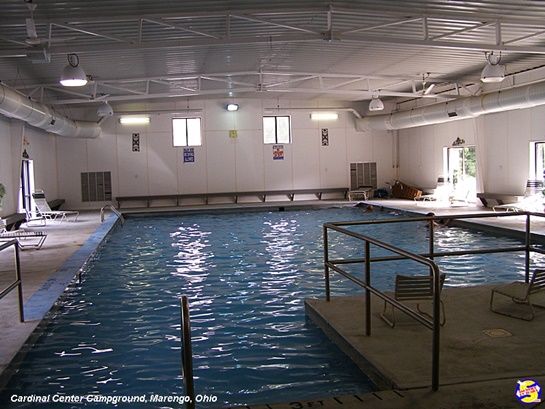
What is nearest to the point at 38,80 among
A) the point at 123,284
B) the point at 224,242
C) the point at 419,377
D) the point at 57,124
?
the point at 57,124

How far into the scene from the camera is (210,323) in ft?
19.8

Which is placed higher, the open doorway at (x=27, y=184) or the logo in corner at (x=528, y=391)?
the open doorway at (x=27, y=184)

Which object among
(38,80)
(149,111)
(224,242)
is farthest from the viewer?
(149,111)

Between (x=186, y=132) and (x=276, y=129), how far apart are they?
11.8 ft

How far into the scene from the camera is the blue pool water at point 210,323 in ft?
A: 14.2

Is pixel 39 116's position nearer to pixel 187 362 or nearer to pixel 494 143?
pixel 187 362

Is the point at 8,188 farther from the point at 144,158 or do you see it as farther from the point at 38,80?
the point at 144,158

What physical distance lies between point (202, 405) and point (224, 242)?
816 cm

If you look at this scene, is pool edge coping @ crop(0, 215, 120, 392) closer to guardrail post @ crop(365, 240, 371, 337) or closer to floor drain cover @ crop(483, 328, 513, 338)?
guardrail post @ crop(365, 240, 371, 337)

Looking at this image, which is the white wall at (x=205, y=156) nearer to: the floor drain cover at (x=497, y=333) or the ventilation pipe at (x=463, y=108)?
the ventilation pipe at (x=463, y=108)

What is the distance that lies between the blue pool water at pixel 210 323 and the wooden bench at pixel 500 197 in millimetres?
3499

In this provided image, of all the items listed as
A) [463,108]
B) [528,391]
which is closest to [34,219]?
[463,108]

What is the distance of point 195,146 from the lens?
2117 cm

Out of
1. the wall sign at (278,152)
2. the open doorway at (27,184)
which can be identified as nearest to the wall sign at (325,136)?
the wall sign at (278,152)
